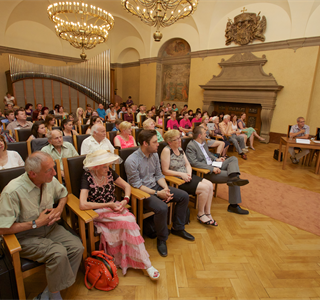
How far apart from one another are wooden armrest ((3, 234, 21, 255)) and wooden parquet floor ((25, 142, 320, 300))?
577mm

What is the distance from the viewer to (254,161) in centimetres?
532

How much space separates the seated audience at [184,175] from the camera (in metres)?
2.46

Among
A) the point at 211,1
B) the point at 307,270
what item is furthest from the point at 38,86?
the point at 307,270

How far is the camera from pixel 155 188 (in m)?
2.27

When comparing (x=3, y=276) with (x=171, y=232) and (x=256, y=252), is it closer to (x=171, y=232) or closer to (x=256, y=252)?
(x=171, y=232)

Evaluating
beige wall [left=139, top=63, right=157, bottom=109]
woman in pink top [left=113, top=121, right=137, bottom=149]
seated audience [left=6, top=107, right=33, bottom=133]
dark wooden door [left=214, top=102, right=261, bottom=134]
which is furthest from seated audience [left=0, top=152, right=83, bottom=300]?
beige wall [left=139, top=63, right=157, bottom=109]

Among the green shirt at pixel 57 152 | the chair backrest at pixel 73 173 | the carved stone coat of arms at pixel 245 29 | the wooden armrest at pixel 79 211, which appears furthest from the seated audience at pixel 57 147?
the carved stone coat of arms at pixel 245 29

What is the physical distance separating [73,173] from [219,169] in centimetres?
182

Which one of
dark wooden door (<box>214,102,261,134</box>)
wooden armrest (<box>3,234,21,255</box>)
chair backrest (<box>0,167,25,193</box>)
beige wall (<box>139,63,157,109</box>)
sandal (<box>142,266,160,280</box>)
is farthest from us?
beige wall (<box>139,63,157,109</box>)

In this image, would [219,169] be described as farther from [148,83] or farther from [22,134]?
[148,83]

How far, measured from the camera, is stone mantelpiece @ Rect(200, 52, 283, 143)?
7480 mm

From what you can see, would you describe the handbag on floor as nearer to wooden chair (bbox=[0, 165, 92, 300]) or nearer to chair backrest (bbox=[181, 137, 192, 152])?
wooden chair (bbox=[0, 165, 92, 300])

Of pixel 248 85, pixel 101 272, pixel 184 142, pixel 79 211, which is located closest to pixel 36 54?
pixel 248 85

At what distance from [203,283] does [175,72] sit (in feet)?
33.5
